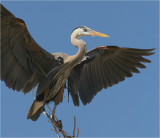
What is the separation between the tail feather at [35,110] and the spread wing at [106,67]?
98 cm

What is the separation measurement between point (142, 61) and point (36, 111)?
2304 millimetres

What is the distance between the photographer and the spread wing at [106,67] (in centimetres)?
677

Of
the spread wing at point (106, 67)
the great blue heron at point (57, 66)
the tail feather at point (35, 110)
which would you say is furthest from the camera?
the spread wing at point (106, 67)

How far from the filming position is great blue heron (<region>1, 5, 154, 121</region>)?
574 centimetres

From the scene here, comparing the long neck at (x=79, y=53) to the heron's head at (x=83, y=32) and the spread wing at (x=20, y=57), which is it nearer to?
the heron's head at (x=83, y=32)

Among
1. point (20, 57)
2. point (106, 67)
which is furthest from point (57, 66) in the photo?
point (106, 67)

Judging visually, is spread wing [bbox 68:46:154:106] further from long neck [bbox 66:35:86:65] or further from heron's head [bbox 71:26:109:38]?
long neck [bbox 66:35:86:65]

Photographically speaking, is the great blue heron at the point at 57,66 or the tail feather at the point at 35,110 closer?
the great blue heron at the point at 57,66

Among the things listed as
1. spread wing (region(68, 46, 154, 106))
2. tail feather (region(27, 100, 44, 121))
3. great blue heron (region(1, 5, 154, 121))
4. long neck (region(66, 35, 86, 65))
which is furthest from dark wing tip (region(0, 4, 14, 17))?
spread wing (region(68, 46, 154, 106))

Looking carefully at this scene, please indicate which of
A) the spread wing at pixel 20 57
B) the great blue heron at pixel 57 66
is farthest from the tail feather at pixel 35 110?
the spread wing at pixel 20 57

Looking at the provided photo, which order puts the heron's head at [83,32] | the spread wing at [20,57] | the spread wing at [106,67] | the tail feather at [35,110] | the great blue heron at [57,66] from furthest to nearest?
the spread wing at [106,67] < the heron's head at [83,32] < the tail feather at [35,110] < the great blue heron at [57,66] < the spread wing at [20,57]

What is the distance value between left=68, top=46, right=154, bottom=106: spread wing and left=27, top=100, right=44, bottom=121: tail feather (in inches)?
38.5

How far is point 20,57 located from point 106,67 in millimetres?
1906

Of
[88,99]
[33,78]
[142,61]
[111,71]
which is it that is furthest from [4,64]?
[142,61]
